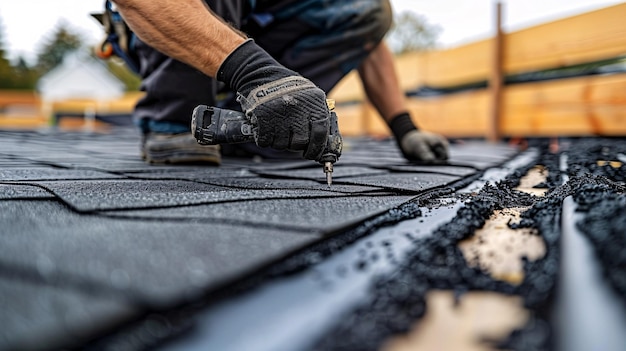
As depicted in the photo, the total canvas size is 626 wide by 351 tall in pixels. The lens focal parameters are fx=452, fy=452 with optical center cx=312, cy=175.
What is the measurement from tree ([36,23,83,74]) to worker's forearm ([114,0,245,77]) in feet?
150

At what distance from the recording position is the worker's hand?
80.9 inches

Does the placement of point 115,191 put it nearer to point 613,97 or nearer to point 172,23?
point 172,23

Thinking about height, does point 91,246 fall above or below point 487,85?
below

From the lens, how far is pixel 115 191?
43.4 inches

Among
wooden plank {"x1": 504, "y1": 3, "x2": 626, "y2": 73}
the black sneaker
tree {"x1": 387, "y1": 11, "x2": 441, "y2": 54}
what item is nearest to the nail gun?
the black sneaker

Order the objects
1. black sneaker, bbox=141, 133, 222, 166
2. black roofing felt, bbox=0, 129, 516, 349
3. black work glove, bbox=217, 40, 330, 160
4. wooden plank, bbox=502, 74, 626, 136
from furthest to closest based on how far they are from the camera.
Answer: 1. wooden plank, bbox=502, 74, 626, 136
2. black sneaker, bbox=141, 133, 222, 166
3. black work glove, bbox=217, 40, 330, 160
4. black roofing felt, bbox=0, 129, 516, 349

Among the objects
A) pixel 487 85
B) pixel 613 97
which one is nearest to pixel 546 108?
pixel 613 97

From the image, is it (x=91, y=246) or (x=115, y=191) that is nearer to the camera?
(x=91, y=246)

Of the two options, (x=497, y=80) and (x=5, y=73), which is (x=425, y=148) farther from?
(x=5, y=73)

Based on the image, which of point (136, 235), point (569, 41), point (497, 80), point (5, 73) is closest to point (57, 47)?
point (5, 73)

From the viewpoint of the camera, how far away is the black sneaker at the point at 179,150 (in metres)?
1.86

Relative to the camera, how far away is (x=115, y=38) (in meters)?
2.18

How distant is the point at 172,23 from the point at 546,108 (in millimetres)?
3413

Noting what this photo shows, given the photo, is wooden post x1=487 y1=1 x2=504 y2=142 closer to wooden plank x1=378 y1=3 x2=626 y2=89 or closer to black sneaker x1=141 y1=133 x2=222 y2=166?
wooden plank x1=378 y1=3 x2=626 y2=89
